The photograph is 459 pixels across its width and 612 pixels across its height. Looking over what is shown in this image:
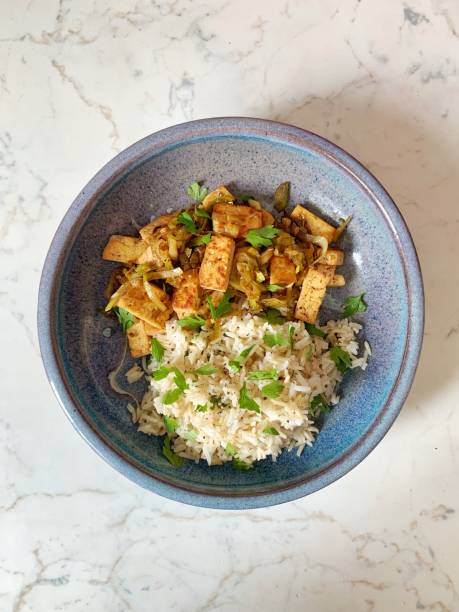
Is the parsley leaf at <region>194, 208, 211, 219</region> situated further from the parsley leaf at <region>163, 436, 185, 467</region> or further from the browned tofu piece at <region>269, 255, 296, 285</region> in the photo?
the parsley leaf at <region>163, 436, 185, 467</region>

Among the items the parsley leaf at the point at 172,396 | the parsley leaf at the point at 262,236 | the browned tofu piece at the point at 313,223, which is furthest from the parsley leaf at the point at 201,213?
the parsley leaf at the point at 172,396

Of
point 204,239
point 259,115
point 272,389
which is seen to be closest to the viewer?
point 272,389

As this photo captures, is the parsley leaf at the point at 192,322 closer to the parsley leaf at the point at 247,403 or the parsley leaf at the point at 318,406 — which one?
the parsley leaf at the point at 247,403

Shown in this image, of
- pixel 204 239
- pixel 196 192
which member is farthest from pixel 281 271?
pixel 196 192

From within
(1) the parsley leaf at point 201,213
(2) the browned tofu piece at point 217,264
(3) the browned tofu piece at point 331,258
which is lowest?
(2) the browned tofu piece at point 217,264

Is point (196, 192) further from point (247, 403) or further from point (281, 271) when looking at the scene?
A: point (247, 403)

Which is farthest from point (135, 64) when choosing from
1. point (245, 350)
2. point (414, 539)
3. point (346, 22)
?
point (414, 539)

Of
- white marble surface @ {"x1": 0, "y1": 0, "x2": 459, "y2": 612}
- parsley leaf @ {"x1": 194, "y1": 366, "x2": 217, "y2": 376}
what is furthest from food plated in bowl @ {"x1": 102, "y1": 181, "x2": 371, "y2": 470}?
white marble surface @ {"x1": 0, "y1": 0, "x2": 459, "y2": 612}
